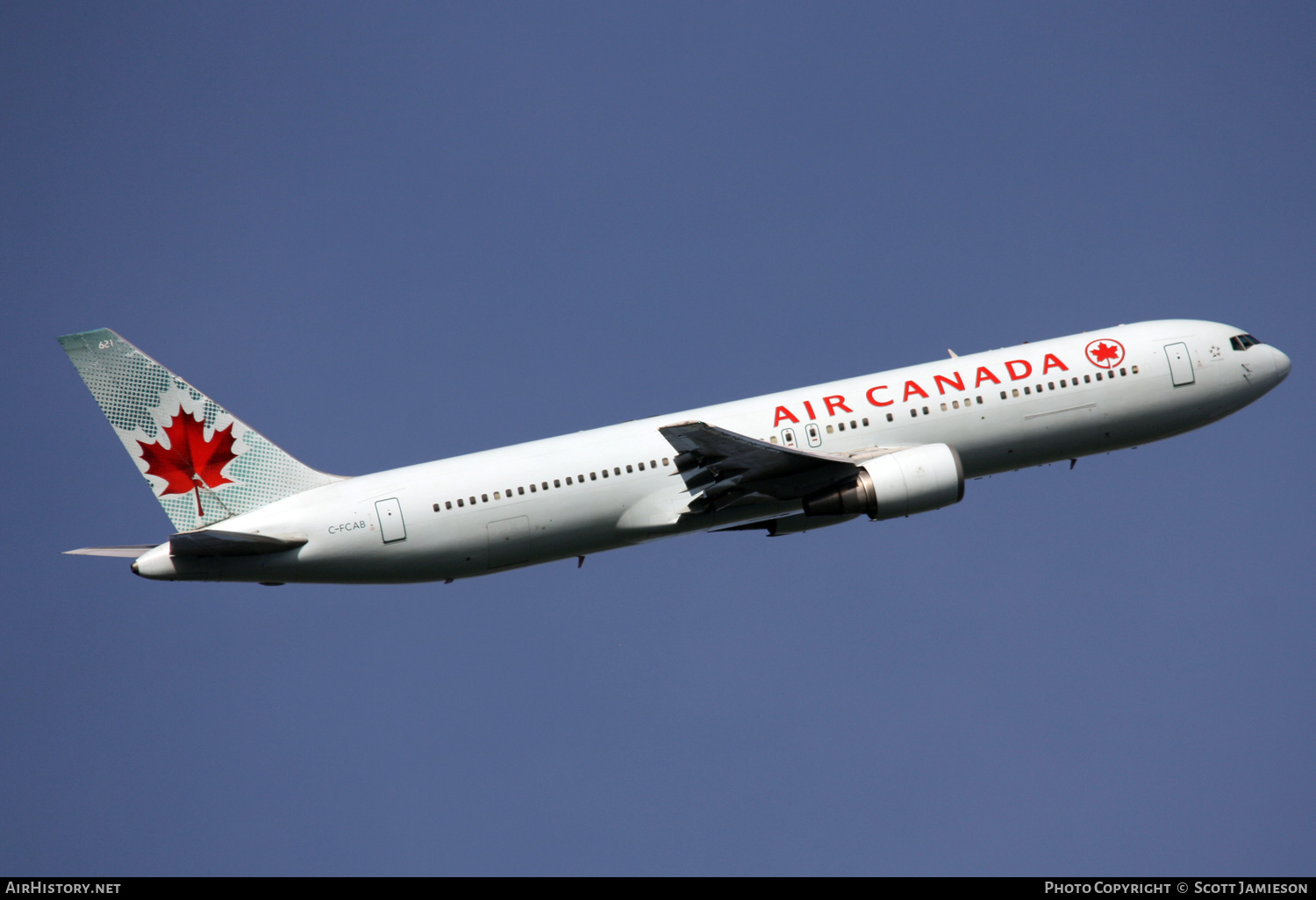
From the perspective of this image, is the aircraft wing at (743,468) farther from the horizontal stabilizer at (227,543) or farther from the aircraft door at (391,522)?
the horizontal stabilizer at (227,543)

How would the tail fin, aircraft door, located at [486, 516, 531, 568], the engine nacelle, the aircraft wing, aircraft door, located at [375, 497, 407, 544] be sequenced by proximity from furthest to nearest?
the tail fin, aircraft door, located at [486, 516, 531, 568], the engine nacelle, aircraft door, located at [375, 497, 407, 544], the aircraft wing

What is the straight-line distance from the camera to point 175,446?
41.6 metres

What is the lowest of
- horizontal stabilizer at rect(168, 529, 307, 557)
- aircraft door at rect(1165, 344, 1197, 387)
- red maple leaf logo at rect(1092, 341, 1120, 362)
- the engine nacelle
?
the engine nacelle

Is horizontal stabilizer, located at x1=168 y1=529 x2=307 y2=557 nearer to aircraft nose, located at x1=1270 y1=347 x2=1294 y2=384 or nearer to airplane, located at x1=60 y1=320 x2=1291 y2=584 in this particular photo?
airplane, located at x1=60 y1=320 x2=1291 y2=584

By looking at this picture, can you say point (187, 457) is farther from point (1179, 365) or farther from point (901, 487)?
point (1179, 365)

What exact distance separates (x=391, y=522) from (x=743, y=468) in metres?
11.3

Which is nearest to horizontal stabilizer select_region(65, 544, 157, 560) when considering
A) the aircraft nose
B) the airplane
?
the airplane

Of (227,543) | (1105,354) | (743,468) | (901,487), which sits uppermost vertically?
(1105,354)

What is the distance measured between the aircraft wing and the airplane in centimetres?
7

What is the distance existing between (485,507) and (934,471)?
47.3ft

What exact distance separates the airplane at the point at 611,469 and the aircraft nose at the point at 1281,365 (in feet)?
16.5

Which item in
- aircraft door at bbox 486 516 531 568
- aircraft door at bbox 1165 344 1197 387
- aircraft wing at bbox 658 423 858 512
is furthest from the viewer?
aircraft door at bbox 1165 344 1197 387

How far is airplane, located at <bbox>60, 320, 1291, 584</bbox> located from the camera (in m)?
40.1

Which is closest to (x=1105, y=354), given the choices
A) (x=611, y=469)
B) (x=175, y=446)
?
(x=611, y=469)
